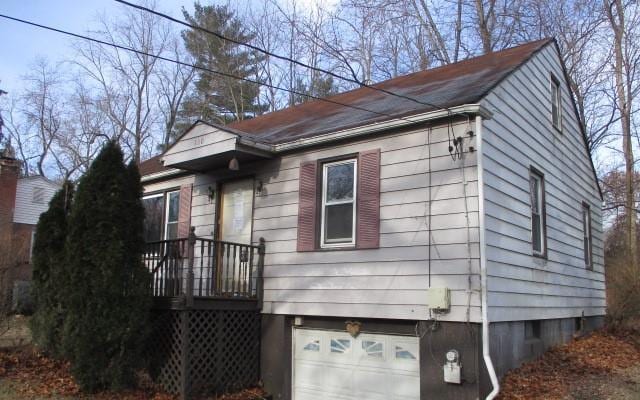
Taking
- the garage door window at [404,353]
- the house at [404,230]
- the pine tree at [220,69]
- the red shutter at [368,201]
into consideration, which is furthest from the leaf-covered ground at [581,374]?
the pine tree at [220,69]

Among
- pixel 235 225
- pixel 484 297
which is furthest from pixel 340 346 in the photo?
pixel 235 225

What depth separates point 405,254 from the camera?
302 inches

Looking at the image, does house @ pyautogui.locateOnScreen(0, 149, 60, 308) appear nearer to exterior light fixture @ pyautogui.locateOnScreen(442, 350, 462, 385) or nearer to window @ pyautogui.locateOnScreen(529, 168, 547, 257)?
exterior light fixture @ pyautogui.locateOnScreen(442, 350, 462, 385)

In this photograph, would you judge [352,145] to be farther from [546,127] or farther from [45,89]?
[45,89]

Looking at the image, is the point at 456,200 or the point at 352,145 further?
the point at 352,145

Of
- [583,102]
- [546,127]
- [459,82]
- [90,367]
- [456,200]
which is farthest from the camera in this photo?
[583,102]

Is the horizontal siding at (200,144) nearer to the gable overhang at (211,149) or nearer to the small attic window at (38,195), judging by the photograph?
the gable overhang at (211,149)

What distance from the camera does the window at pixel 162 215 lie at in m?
11.9

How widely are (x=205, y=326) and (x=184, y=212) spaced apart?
10.3 feet

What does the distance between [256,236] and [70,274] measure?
297 cm

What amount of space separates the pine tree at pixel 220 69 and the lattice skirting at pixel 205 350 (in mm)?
19376

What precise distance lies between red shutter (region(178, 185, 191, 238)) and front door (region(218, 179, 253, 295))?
915 mm

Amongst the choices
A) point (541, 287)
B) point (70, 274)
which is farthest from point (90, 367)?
point (541, 287)

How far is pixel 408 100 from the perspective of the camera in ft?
29.2
